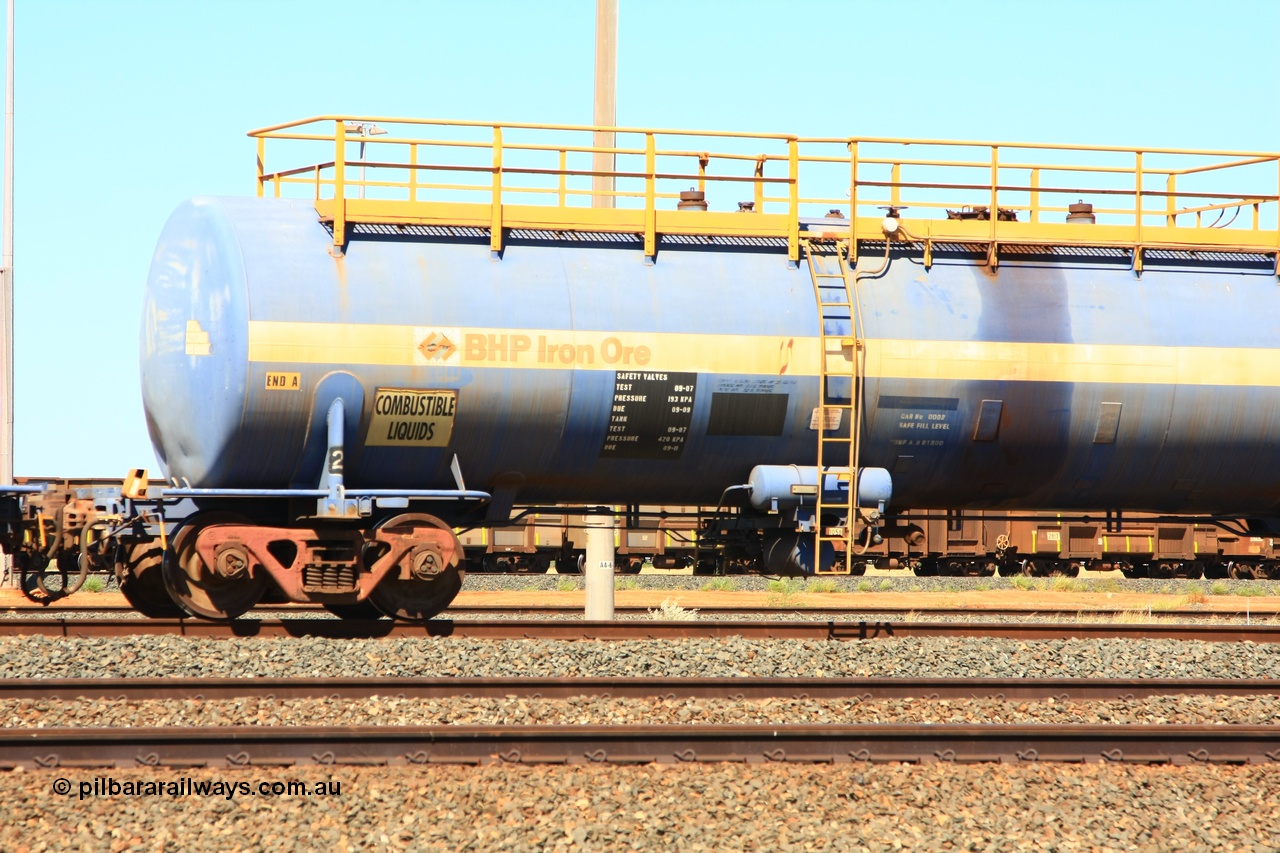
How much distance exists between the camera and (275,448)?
1198 centimetres

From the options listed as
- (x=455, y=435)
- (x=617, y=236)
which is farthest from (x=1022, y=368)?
(x=455, y=435)

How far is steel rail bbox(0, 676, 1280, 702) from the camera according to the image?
9383mm

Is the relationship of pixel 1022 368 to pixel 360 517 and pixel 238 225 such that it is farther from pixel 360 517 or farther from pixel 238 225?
pixel 238 225

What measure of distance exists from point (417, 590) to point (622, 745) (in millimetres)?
5194

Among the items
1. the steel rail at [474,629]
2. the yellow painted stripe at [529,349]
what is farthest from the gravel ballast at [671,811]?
the yellow painted stripe at [529,349]

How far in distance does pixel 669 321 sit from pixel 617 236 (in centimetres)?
113

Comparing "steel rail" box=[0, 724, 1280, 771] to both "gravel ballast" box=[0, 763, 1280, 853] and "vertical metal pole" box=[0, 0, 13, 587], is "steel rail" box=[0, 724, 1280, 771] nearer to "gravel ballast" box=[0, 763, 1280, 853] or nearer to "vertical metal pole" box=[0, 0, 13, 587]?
"gravel ballast" box=[0, 763, 1280, 853]

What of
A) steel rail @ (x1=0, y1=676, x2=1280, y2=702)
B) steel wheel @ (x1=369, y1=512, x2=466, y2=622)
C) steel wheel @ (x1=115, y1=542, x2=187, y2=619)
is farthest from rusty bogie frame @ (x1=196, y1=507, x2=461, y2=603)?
steel rail @ (x1=0, y1=676, x2=1280, y2=702)

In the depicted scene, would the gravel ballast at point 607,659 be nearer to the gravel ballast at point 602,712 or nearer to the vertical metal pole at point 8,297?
the gravel ballast at point 602,712

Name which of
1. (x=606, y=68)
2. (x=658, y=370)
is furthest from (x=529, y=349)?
(x=606, y=68)

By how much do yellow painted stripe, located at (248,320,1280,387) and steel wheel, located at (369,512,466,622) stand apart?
1590 mm

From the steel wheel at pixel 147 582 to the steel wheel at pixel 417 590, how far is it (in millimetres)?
2116

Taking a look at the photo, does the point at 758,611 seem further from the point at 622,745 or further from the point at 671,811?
the point at 671,811

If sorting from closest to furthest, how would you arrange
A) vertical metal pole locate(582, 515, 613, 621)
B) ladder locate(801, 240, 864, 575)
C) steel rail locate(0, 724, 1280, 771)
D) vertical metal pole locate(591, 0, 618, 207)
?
steel rail locate(0, 724, 1280, 771)
ladder locate(801, 240, 864, 575)
vertical metal pole locate(582, 515, 613, 621)
vertical metal pole locate(591, 0, 618, 207)
